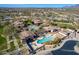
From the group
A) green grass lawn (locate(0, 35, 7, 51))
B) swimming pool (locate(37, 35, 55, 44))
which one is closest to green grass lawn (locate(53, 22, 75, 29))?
swimming pool (locate(37, 35, 55, 44))

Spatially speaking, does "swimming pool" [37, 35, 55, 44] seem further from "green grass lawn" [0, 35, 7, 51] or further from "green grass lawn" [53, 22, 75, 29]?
"green grass lawn" [0, 35, 7, 51]

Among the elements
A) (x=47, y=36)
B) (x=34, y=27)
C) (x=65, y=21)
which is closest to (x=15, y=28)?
(x=34, y=27)

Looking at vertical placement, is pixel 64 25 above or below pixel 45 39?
above

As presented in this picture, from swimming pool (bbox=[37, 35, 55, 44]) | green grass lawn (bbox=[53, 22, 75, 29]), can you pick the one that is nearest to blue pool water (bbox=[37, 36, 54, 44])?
swimming pool (bbox=[37, 35, 55, 44])

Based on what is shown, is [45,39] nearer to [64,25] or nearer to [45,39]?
[45,39]

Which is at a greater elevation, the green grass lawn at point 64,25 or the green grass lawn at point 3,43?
the green grass lawn at point 64,25

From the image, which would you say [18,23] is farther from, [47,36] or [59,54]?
[59,54]

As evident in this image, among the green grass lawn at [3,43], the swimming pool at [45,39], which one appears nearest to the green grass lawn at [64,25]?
the swimming pool at [45,39]

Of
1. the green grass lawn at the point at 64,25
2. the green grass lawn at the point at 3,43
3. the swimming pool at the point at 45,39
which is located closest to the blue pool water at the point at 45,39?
the swimming pool at the point at 45,39

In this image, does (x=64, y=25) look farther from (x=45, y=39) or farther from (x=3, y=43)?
(x=3, y=43)

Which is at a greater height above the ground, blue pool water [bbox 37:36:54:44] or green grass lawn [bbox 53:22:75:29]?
green grass lawn [bbox 53:22:75:29]

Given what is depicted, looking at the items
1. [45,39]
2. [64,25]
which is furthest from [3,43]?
[64,25]

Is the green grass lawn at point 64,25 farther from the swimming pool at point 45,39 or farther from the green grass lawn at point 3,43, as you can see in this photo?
the green grass lawn at point 3,43
